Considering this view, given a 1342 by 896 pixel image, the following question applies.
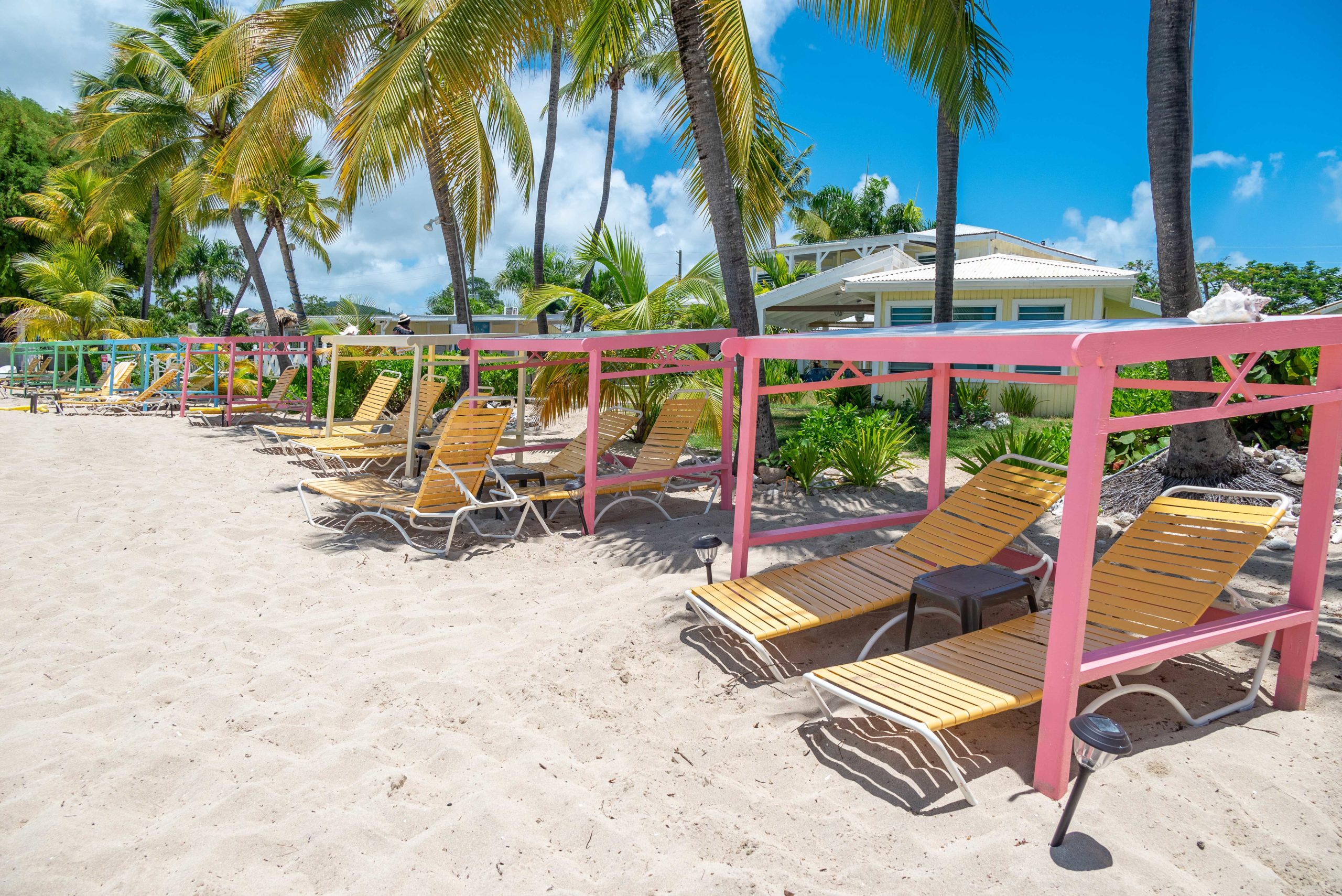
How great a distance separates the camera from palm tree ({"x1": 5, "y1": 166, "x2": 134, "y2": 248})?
27.4m

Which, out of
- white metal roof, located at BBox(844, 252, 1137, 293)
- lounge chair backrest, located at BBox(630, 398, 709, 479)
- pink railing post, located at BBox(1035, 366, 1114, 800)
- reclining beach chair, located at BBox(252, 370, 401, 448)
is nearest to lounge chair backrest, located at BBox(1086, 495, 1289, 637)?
pink railing post, located at BBox(1035, 366, 1114, 800)

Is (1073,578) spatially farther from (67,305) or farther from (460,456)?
(67,305)

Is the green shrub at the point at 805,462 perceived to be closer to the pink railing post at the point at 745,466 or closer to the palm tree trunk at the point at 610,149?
the pink railing post at the point at 745,466

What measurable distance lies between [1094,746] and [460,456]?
5.35 metres

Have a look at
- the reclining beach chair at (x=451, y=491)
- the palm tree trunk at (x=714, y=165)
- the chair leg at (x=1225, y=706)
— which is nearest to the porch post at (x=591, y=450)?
the reclining beach chair at (x=451, y=491)

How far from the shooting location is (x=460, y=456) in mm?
6727

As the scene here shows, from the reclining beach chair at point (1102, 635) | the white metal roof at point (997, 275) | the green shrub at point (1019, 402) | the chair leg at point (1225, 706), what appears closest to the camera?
the reclining beach chair at point (1102, 635)

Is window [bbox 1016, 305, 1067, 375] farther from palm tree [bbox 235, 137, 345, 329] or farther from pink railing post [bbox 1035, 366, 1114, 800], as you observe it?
palm tree [bbox 235, 137, 345, 329]

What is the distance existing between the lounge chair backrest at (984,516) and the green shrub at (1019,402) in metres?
10.2

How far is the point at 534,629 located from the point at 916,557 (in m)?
2.36

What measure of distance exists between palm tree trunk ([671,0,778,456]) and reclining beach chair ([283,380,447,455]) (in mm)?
3892

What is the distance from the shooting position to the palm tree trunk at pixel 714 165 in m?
8.10

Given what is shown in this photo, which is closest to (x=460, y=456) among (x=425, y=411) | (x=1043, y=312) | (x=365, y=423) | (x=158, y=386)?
(x=425, y=411)

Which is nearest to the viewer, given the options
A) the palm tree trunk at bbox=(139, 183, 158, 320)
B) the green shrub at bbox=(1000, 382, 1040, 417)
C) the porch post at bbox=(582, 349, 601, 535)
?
the porch post at bbox=(582, 349, 601, 535)
